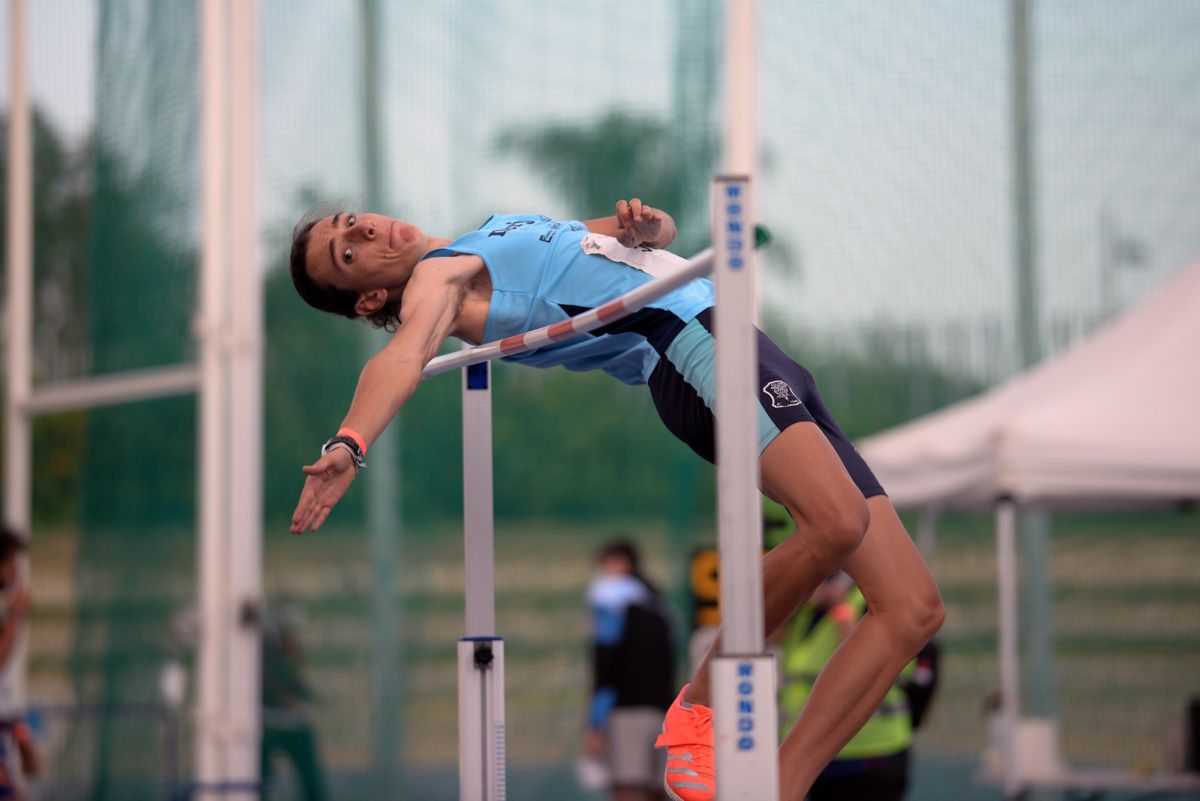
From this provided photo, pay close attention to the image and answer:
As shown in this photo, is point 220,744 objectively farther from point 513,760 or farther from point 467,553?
point 467,553

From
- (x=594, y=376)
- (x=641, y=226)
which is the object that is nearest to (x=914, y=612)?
(x=641, y=226)

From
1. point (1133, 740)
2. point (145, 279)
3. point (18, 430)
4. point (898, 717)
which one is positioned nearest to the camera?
point (898, 717)

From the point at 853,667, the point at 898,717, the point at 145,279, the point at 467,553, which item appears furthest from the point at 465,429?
the point at 145,279

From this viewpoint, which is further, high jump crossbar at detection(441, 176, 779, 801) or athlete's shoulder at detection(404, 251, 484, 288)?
athlete's shoulder at detection(404, 251, 484, 288)

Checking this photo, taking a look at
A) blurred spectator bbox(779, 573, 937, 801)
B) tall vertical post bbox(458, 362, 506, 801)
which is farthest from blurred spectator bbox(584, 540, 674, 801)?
tall vertical post bbox(458, 362, 506, 801)

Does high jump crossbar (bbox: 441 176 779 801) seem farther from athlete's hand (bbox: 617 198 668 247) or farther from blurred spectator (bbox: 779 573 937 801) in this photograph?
blurred spectator (bbox: 779 573 937 801)

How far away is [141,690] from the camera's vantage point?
25.7 feet

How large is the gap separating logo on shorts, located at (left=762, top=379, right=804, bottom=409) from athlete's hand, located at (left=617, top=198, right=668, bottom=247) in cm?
44

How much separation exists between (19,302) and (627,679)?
389 cm

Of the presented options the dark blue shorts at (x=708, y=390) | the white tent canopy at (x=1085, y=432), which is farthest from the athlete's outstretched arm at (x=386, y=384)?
the white tent canopy at (x=1085, y=432)

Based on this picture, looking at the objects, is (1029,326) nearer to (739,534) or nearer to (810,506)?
(810,506)

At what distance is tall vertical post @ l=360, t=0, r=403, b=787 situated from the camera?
744 centimetres

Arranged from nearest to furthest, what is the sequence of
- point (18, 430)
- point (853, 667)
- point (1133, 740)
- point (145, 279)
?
point (853, 667) → point (1133, 740) → point (145, 279) → point (18, 430)

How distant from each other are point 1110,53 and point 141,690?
572 cm
